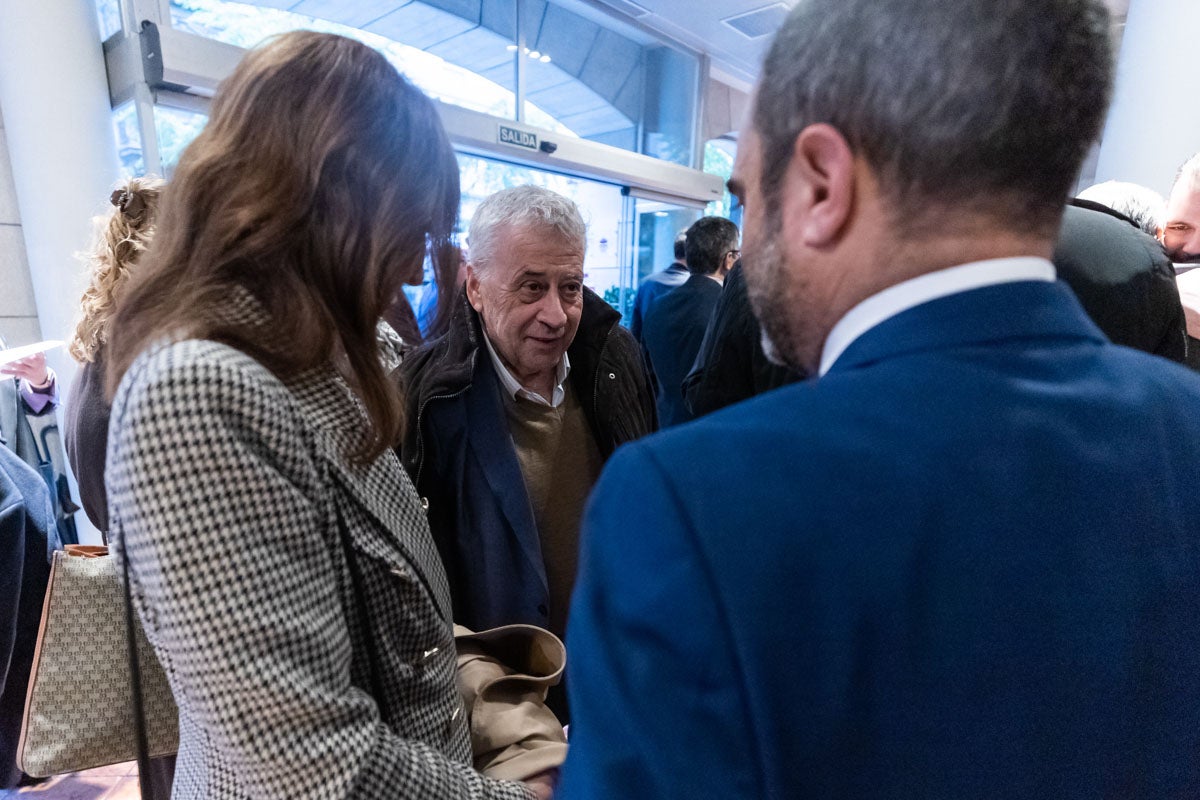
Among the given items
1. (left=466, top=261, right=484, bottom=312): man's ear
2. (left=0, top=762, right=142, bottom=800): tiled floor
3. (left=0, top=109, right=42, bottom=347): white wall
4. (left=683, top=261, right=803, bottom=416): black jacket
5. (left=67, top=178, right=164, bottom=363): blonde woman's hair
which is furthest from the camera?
(left=0, top=109, right=42, bottom=347): white wall

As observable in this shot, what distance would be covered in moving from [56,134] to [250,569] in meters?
3.45

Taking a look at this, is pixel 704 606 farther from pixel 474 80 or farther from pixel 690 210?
pixel 690 210

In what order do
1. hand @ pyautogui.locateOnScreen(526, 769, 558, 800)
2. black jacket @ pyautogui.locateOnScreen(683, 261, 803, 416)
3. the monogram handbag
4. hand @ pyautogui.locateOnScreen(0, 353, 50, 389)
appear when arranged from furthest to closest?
hand @ pyautogui.locateOnScreen(0, 353, 50, 389)
black jacket @ pyautogui.locateOnScreen(683, 261, 803, 416)
the monogram handbag
hand @ pyautogui.locateOnScreen(526, 769, 558, 800)

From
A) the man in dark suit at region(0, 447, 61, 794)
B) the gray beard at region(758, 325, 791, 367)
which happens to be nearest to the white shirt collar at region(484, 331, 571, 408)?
the gray beard at region(758, 325, 791, 367)

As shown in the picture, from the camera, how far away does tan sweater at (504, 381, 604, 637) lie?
1723mm

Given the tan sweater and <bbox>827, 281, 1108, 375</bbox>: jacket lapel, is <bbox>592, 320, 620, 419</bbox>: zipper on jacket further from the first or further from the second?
<bbox>827, 281, 1108, 375</bbox>: jacket lapel

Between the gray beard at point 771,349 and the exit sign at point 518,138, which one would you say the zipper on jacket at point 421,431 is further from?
the exit sign at point 518,138

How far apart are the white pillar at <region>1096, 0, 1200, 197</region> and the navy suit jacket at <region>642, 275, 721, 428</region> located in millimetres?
2244

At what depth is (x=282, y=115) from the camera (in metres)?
0.78

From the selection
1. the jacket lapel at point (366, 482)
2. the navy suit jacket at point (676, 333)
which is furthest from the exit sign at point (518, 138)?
the jacket lapel at point (366, 482)

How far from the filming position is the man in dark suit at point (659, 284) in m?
4.43

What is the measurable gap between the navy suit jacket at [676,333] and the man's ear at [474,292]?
6.77 feet

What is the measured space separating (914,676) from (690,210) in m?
7.79

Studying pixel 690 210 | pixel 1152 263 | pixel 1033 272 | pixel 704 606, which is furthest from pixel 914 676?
pixel 690 210
